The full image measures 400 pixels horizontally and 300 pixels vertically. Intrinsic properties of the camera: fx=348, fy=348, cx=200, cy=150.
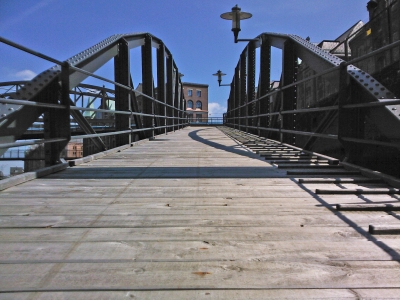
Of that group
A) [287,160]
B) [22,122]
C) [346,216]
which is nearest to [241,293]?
[346,216]

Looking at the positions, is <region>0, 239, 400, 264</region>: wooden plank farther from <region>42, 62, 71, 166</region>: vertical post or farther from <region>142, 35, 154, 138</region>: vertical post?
<region>142, 35, 154, 138</region>: vertical post

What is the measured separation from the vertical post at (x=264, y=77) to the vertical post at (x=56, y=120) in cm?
603

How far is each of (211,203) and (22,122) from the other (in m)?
2.15

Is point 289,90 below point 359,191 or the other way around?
the other way around

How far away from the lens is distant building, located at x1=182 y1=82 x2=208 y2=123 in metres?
57.8

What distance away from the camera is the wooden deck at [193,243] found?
4.26 feet

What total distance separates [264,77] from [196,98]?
50.1 m

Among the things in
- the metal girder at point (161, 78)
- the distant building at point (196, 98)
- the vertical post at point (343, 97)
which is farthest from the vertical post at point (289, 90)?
the distant building at point (196, 98)

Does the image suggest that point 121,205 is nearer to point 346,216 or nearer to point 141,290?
point 141,290

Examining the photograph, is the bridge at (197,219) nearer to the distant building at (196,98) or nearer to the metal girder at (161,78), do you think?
the metal girder at (161,78)

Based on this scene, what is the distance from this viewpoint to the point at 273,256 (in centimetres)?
156

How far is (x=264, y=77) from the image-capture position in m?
9.69

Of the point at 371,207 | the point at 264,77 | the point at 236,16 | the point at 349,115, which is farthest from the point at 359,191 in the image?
the point at 236,16

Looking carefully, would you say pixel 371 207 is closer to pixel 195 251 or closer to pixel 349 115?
pixel 195 251
